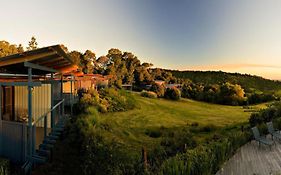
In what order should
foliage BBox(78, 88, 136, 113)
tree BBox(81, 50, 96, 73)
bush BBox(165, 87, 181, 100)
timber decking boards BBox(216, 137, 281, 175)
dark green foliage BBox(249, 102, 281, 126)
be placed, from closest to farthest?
timber decking boards BBox(216, 137, 281, 175) < dark green foliage BBox(249, 102, 281, 126) < foliage BBox(78, 88, 136, 113) < bush BBox(165, 87, 181, 100) < tree BBox(81, 50, 96, 73)

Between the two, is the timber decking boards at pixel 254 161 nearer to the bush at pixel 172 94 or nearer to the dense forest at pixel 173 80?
the dense forest at pixel 173 80

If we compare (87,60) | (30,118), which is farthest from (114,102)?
(87,60)

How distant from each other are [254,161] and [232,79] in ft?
171

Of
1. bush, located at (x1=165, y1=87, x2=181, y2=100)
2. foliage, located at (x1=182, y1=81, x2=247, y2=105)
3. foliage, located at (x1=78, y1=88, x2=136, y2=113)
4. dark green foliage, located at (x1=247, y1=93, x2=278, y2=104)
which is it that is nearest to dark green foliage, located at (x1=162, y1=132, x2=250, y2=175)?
foliage, located at (x1=78, y1=88, x2=136, y2=113)

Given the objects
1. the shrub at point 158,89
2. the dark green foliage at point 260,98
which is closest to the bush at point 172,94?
the shrub at point 158,89

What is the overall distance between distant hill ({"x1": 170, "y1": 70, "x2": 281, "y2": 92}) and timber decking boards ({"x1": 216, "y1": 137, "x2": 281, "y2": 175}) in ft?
133

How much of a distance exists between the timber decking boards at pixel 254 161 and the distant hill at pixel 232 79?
133 feet

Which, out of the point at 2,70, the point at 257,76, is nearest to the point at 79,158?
the point at 2,70

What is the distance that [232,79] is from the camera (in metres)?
56.0

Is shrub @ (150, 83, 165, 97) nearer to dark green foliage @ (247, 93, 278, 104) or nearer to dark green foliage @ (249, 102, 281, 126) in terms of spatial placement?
dark green foliage @ (247, 93, 278, 104)

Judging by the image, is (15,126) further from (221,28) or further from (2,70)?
(221,28)

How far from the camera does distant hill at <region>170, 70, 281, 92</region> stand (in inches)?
1924

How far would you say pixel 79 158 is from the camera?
721 centimetres

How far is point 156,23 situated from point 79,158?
2756 cm
